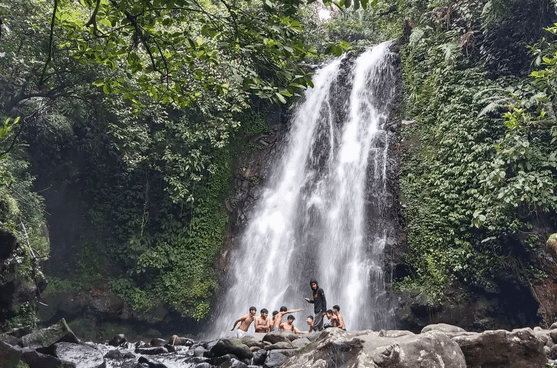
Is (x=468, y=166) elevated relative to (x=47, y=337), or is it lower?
elevated

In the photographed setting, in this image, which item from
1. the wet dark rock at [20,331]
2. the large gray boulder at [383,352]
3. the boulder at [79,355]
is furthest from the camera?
the wet dark rock at [20,331]

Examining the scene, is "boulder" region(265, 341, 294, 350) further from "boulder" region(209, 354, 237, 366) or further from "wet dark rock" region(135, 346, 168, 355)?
"wet dark rock" region(135, 346, 168, 355)

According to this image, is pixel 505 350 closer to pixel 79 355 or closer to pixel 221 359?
pixel 221 359

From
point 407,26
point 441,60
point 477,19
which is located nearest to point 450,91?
point 441,60

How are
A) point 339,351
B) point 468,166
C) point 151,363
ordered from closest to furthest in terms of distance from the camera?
point 339,351, point 151,363, point 468,166

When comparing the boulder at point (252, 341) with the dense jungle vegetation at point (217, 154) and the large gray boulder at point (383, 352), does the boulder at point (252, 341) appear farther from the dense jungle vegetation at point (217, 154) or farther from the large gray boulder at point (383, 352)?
the dense jungle vegetation at point (217, 154)

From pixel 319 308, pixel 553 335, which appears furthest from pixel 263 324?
pixel 553 335

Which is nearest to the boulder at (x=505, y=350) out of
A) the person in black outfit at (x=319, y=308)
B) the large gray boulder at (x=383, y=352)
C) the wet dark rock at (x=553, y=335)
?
the large gray boulder at (x=383, y=352)

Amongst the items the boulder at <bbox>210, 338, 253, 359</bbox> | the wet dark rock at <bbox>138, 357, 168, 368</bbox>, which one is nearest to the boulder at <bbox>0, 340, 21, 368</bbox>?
the wet dark rock at <bbox>138, 357, 168, 368</bbox>

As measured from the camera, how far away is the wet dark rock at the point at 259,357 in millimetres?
7449

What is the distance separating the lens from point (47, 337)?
794cm

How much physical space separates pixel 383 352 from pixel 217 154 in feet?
41.6

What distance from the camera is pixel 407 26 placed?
54.8 ft

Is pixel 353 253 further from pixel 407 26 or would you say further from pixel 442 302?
pixel 407 26
